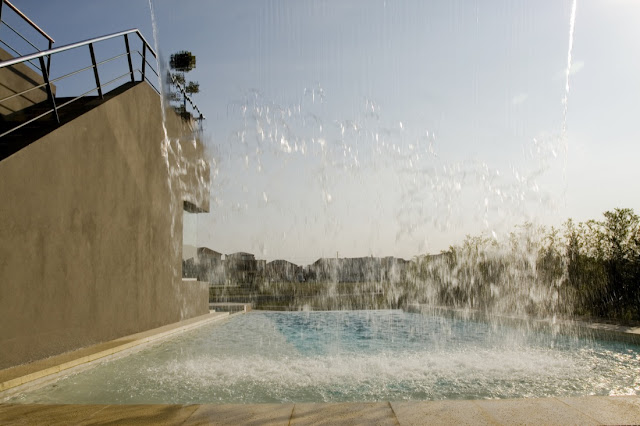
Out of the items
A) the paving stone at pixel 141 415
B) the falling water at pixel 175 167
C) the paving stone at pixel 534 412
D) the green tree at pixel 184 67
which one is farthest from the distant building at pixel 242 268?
the paving stone at pixel 534 412

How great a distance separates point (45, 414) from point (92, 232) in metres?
4.44

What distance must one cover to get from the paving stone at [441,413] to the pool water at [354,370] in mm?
1017

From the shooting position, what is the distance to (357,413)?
12.5 feet

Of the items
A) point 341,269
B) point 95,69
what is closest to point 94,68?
point 95,69

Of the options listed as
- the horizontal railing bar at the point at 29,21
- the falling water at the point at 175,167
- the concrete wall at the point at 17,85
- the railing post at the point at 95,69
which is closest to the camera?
the concrete wall at the point at 17,85

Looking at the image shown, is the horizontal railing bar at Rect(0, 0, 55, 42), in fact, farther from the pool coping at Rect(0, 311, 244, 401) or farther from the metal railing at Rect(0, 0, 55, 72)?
the pool coping at Rect(0, 311, 244, 401)

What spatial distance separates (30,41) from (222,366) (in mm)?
6893

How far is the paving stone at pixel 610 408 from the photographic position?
11.8 feet

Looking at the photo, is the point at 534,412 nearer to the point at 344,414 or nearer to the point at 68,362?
the point at 344,414

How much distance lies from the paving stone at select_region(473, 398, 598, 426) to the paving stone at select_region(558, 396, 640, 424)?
0.28 feet

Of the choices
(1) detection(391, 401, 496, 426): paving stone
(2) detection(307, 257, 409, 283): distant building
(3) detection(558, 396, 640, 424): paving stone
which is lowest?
(3) detection(558, 396, 640, 424): paving stone

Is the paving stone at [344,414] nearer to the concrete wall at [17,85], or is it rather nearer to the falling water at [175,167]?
the concrete wall at [17,85]

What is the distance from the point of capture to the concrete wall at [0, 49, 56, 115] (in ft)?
25.5

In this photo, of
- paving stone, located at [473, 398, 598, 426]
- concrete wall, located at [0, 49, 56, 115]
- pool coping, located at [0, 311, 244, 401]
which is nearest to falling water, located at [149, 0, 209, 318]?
pool coping, located at [0, 311, 244, 401]
